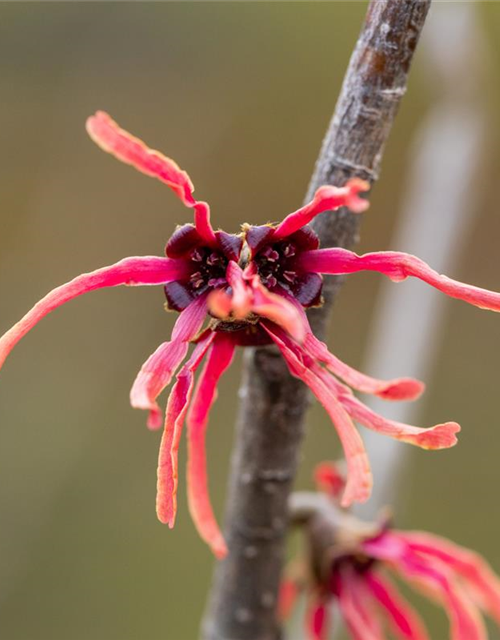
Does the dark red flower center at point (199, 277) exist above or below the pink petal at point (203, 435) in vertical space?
above

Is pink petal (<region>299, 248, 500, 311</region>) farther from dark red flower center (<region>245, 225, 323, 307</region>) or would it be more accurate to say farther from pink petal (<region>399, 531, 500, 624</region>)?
pink petal (<region>399, 531, 500, 624</region>)

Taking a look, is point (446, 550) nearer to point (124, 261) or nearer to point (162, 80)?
point (124, 261)

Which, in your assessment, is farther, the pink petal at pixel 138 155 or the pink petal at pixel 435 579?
the pink petal at pixel 435 579

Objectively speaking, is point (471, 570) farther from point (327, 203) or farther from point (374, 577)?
point (327, 203)

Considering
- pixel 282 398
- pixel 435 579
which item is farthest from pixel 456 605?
pixel 282 398

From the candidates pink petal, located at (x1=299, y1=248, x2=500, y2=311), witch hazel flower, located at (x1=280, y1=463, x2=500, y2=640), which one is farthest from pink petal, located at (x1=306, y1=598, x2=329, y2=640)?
pink petal, located at (x1=299, y1=248, x2=500, y2=311)

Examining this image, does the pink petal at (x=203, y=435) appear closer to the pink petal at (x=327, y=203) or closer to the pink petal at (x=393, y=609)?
the pink petal at (x=327, y=203)

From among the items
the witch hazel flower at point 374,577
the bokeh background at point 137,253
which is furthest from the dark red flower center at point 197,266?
the bokeh background at point 137,253
